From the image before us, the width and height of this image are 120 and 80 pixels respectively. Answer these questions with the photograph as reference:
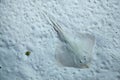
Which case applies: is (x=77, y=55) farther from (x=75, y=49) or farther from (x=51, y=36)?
(x=51, y=36)

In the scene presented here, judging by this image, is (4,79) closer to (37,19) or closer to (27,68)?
(27,68)

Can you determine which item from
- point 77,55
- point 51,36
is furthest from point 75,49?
point 51,36

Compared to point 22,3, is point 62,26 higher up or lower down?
lower down

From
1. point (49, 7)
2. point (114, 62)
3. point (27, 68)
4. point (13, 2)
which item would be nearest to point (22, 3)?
point (13, 2)
